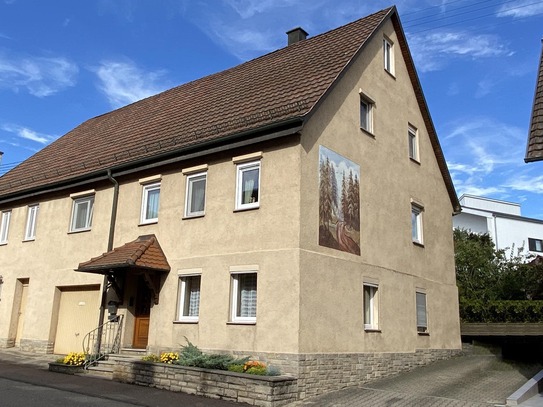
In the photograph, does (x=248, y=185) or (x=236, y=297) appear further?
(x=248, y=185)

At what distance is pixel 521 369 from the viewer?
15.6 meters

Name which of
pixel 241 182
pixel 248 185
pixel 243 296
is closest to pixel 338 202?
pixel 248 185

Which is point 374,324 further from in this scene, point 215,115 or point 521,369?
point 215,115

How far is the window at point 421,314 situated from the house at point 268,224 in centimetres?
6

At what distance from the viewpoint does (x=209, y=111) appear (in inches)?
653

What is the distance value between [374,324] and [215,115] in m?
7.58

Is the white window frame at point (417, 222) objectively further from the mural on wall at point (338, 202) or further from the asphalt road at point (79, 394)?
the asphalt road at point (79, 394)

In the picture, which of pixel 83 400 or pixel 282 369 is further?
pixel 282 369

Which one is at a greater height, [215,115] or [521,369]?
[215,115]

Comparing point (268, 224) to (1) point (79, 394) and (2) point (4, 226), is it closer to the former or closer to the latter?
(1) point (79, 394)

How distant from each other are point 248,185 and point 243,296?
2775 millimetres

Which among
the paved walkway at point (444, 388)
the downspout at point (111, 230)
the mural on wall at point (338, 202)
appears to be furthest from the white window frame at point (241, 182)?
the downspout at point (111, 230)

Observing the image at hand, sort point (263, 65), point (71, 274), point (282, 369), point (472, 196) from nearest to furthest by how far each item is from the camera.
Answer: point (282, 369) < point (71, 274) < point (263, 65) < point (472, 196)

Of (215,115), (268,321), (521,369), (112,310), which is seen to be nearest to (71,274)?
(112,310)
